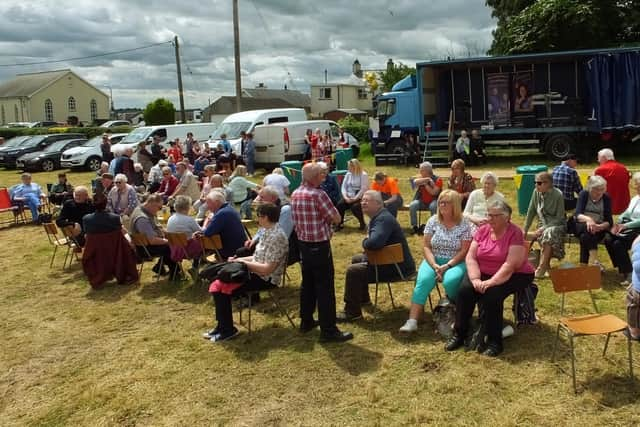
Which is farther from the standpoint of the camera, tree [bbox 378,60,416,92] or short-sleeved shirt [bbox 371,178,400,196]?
tree [bbox 378,60,416,92]

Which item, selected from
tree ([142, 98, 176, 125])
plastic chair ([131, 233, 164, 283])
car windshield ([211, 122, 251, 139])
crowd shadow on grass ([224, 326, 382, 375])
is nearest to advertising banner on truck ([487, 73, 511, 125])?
car windshield ([211, 122, 251, 139])

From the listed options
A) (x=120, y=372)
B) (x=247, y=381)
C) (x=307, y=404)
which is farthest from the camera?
(x=120, y=372)

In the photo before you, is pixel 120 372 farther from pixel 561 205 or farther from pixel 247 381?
pixel 561 205

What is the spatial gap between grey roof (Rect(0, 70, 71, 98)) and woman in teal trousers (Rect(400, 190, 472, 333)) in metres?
70.4

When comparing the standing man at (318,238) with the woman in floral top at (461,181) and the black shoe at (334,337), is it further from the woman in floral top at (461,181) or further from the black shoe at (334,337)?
the woman in floral top at (461,181)

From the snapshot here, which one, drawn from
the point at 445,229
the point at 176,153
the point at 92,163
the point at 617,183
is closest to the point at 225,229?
the point at 445,229

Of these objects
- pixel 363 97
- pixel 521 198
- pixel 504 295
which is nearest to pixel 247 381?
pixel 504 295

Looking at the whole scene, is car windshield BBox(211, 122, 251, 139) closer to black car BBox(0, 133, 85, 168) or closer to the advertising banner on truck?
the advertising banner on truck

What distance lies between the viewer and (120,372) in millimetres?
4863

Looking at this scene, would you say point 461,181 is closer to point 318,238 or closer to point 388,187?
point 388,187

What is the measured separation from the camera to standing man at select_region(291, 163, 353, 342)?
4.94m

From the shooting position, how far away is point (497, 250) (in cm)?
471

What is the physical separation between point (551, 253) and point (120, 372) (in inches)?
179

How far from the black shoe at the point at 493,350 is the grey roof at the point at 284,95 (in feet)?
221
